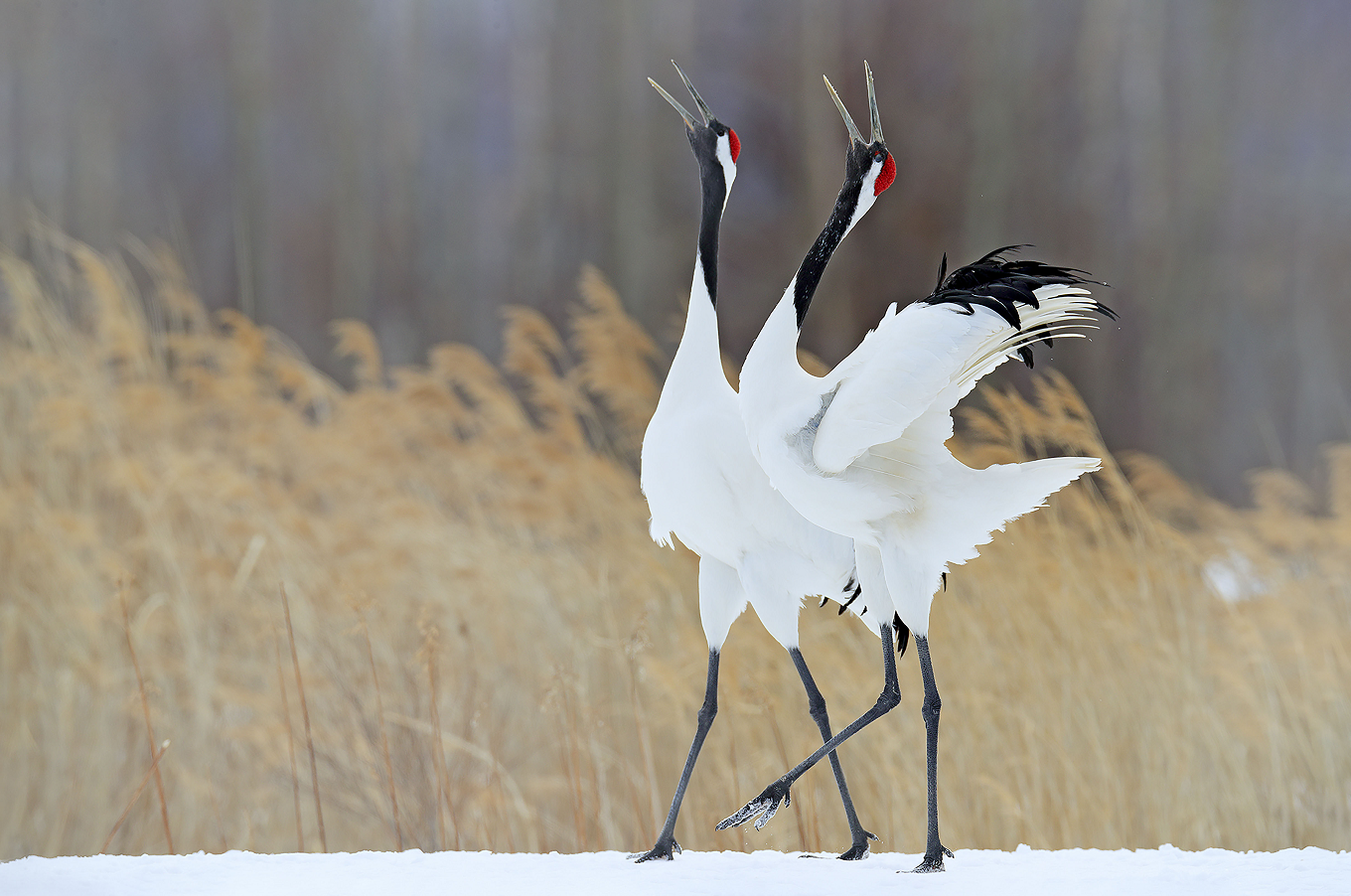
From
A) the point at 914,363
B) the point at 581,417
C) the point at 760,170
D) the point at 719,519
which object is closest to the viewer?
the point at 914,363

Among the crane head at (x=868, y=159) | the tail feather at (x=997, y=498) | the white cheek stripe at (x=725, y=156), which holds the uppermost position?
the white cheek stripe at (x=725, y=156)

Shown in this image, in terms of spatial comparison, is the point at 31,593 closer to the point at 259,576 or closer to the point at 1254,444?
the point at 259,576

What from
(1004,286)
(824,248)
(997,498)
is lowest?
(997,498)

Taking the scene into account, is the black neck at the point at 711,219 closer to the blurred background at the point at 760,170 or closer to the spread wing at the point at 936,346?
the spread wing at the point at 936,346

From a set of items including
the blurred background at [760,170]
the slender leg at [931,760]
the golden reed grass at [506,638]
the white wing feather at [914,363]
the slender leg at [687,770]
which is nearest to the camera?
the white wing feather at [914,363]

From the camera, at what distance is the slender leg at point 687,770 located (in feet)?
5.86

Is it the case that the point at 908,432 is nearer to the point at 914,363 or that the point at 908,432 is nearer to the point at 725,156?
the point at 914,363

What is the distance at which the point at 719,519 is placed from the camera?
1.80m

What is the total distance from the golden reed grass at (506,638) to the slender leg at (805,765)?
0.56 meters

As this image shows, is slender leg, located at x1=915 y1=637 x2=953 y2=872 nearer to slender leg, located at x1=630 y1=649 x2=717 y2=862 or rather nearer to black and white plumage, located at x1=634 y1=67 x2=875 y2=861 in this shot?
black and white plumage, located at x1=634 y1=67 x2=875 y2=861

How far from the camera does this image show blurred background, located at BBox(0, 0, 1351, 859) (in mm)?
2631

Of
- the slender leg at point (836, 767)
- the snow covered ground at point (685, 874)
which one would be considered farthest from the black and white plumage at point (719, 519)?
the snow covered ground at point (685, 874)

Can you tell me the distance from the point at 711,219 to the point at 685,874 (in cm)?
106

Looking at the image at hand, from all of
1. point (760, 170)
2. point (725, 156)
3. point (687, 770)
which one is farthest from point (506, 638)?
point (760, 170)
